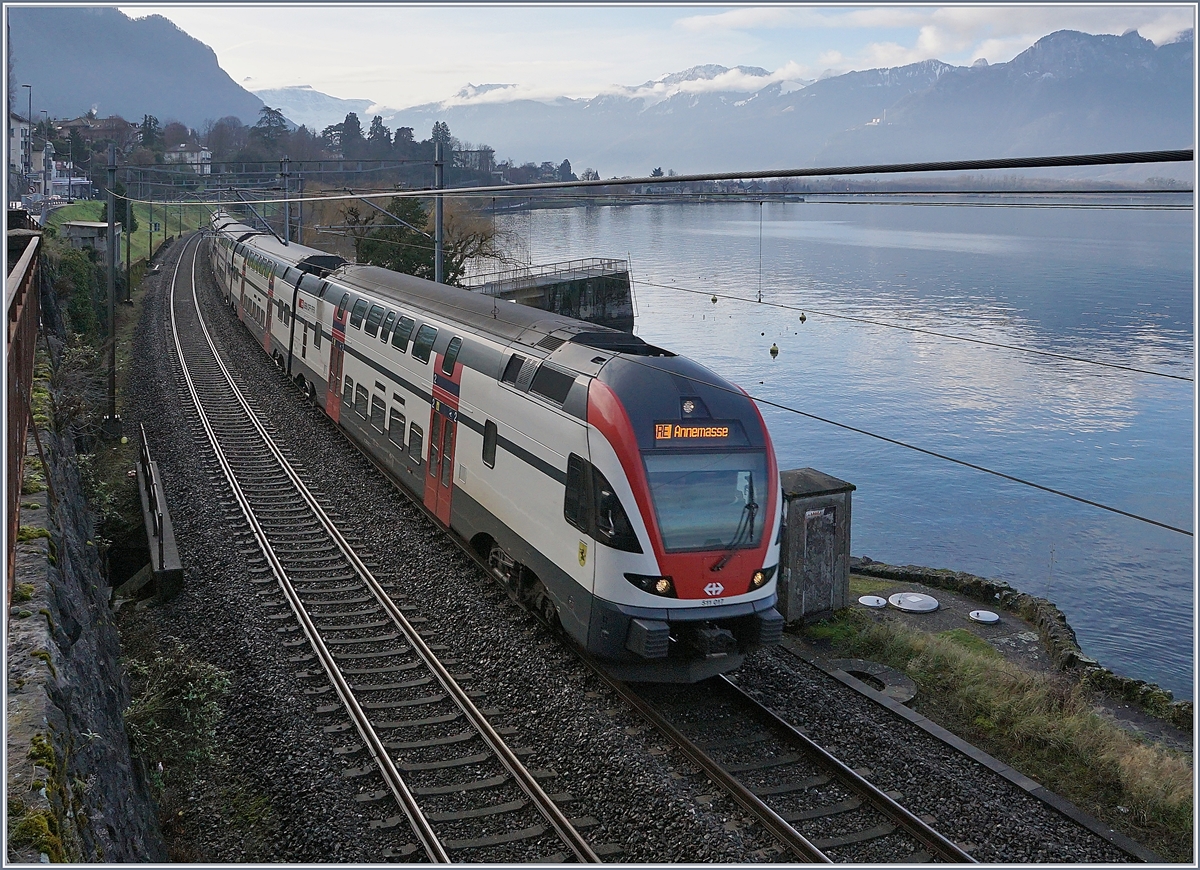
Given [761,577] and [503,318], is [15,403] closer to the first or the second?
[503,318]

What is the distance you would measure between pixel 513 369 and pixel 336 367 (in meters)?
9.62

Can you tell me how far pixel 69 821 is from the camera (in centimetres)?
553

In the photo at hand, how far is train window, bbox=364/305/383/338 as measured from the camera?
17594 millimetres

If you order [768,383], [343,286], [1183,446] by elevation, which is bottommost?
[1183,446]

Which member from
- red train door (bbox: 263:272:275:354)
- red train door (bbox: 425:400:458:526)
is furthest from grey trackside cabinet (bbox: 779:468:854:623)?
red train door (bbox: 263:272:275:354)

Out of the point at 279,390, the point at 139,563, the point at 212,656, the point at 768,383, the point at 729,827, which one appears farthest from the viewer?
the point at 768,383

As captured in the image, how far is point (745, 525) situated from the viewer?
10039 millimetres

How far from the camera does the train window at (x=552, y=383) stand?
10.8 meters

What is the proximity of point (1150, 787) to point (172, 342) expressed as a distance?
1220 inches

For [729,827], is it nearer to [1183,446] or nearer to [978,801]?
[978,801]

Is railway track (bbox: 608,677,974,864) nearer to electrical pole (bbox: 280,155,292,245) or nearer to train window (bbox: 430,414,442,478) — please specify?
train window (bbox: 430,414,442,478)

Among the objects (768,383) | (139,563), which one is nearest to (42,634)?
(139,563)

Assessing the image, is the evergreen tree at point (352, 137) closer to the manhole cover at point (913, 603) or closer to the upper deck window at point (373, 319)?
the upper deck window at point (373, 319)

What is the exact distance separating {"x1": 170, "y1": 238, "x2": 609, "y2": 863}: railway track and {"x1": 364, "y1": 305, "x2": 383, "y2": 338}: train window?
309cm
